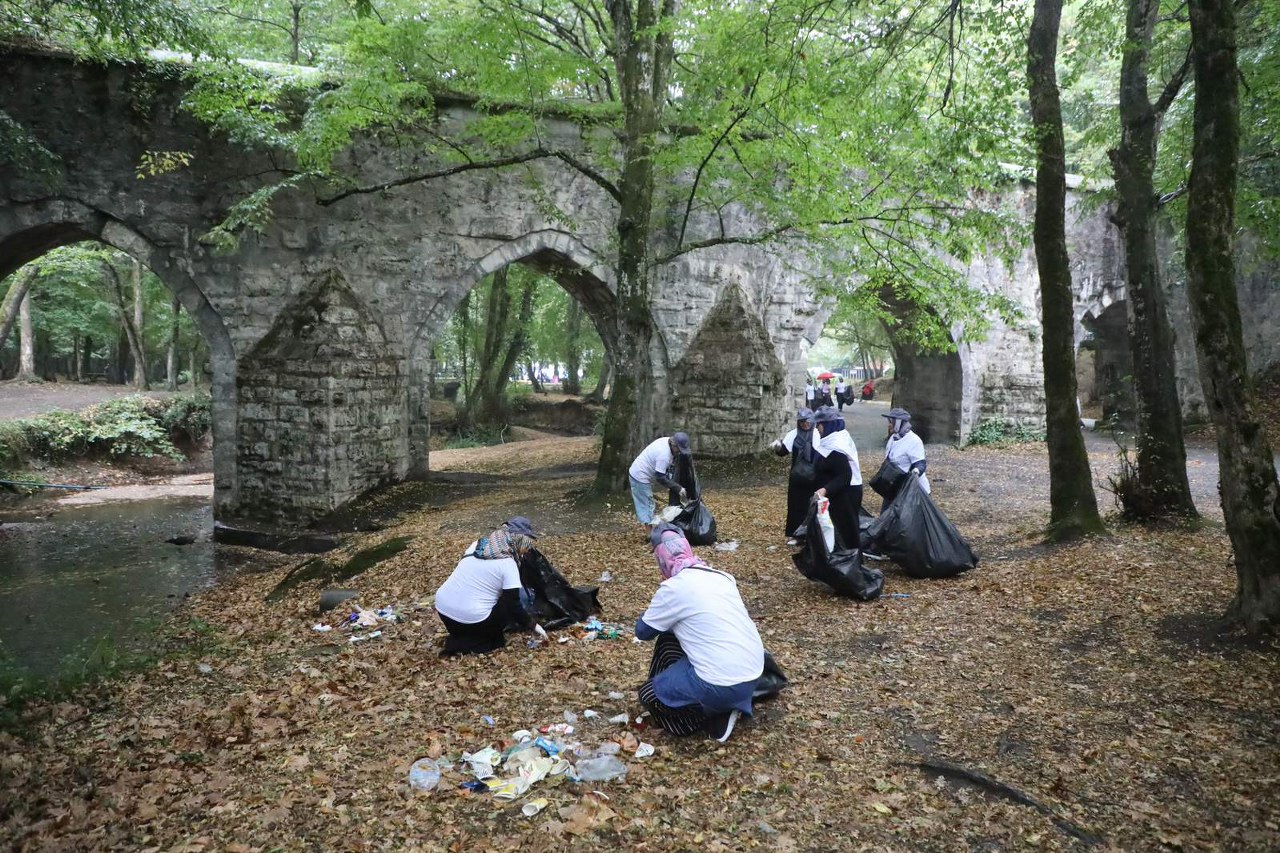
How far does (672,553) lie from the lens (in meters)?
4.23

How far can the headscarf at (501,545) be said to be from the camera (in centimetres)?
553

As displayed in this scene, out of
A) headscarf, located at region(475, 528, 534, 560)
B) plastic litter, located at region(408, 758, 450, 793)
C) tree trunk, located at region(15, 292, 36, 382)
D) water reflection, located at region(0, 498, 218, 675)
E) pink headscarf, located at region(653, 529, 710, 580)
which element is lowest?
water reflection, located at region(0, 498, 218, 675)

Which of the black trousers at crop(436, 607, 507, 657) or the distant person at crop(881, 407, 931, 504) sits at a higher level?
the distant person at crop(881, 407, 931, 504)

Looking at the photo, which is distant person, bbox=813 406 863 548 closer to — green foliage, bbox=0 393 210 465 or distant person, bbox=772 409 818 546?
distant person, bbox=772 409 818 546

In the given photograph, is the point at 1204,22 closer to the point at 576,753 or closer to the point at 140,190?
the point at 576,753

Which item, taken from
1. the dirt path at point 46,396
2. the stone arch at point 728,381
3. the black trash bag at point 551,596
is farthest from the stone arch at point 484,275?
the dirt path at point 46,396

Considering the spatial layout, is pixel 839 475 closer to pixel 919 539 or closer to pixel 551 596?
pixel 919 539

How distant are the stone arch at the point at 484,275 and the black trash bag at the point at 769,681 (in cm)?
769

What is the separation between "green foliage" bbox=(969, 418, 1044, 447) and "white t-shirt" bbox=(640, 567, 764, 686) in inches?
538

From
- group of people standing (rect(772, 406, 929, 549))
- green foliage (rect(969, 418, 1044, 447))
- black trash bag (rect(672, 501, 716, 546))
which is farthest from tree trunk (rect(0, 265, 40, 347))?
green foliage (rect(969, 418, 1044, 447))

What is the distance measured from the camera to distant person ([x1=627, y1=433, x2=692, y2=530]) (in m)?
8.05

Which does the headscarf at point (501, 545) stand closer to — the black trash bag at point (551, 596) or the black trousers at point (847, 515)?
the black trash bag at point (551, 596)

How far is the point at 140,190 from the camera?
10.4 metres

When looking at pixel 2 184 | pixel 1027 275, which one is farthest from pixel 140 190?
pixel 1027 275
